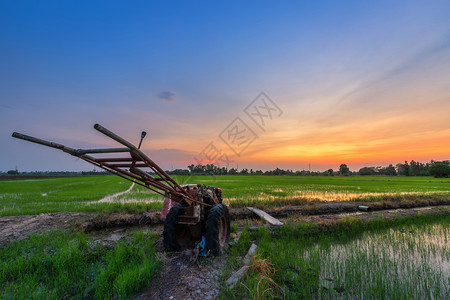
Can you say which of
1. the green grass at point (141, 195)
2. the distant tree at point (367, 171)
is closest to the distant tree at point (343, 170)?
the distant tree at point (367, 171)

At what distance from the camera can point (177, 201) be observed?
4.57 meters

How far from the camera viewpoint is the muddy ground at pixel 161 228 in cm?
338

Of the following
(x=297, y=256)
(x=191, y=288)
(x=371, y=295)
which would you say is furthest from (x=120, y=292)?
(x=371, y=295)

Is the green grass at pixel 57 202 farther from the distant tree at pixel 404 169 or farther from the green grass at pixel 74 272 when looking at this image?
the distant tree at pixel 404 169

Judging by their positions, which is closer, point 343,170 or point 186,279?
point 186,279

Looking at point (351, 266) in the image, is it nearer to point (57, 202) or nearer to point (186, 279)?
point (186, 279)

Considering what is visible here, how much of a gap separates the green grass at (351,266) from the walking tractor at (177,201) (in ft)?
2.62

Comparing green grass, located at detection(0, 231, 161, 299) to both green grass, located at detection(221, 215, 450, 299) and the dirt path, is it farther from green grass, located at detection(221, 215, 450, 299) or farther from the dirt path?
green grass, located at detection(221, 215, 450, 299)

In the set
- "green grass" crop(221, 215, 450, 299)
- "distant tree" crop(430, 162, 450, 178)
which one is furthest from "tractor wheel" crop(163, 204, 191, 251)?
"distant tree" crop(430, 162, 450, 178)

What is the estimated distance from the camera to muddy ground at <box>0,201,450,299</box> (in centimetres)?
338

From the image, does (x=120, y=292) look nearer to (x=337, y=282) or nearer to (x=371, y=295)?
(x=337, y=282)

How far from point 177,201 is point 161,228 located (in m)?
3.82

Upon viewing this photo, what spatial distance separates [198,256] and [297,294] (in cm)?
215

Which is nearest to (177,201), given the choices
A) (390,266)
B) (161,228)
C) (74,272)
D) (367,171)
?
(74,272)
